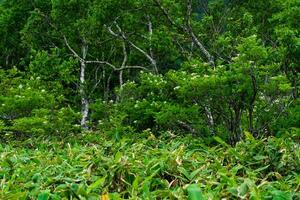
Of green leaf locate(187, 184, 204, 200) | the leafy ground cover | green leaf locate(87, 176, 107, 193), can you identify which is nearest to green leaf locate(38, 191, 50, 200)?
the leafy ground cover

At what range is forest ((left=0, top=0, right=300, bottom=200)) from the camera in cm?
231

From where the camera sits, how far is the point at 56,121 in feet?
50.4

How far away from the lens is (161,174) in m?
2.41

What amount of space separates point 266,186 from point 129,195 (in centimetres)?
60

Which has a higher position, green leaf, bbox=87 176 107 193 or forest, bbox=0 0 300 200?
green leaf, bbox=87 176 107 193

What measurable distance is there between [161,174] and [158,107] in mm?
10907

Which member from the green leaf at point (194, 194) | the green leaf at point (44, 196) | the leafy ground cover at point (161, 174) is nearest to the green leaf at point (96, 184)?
the leafy ground cover at point (161, 174)

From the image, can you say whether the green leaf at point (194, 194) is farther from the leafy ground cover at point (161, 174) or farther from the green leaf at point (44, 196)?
the green leaf at point (44, 196)

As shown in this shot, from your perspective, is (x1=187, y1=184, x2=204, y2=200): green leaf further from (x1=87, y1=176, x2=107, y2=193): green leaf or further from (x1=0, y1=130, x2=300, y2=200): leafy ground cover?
(x1=87, y1=176, x2=107, y2=193): green leaf

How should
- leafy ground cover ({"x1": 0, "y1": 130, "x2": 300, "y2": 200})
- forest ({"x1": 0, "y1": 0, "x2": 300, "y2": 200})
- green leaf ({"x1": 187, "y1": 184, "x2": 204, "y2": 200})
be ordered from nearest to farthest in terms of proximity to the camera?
green leaf ({"x1": 187, "y1": 184, "x2": 204, "y2": 200})
leafy ground cover ({"x1": 0, "y1": 130, "x2": 300, "y2": 200})
forest ({"x1": 0, "y1": 0, "x2": 300, "y2": 200})

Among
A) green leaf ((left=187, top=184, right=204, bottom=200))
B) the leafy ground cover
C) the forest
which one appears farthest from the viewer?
the forest

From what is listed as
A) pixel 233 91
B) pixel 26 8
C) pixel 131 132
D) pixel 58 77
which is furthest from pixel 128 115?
pixel 26 8

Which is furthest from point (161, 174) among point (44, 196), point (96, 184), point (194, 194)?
point (44, 196)

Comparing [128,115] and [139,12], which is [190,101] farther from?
[139,12]
